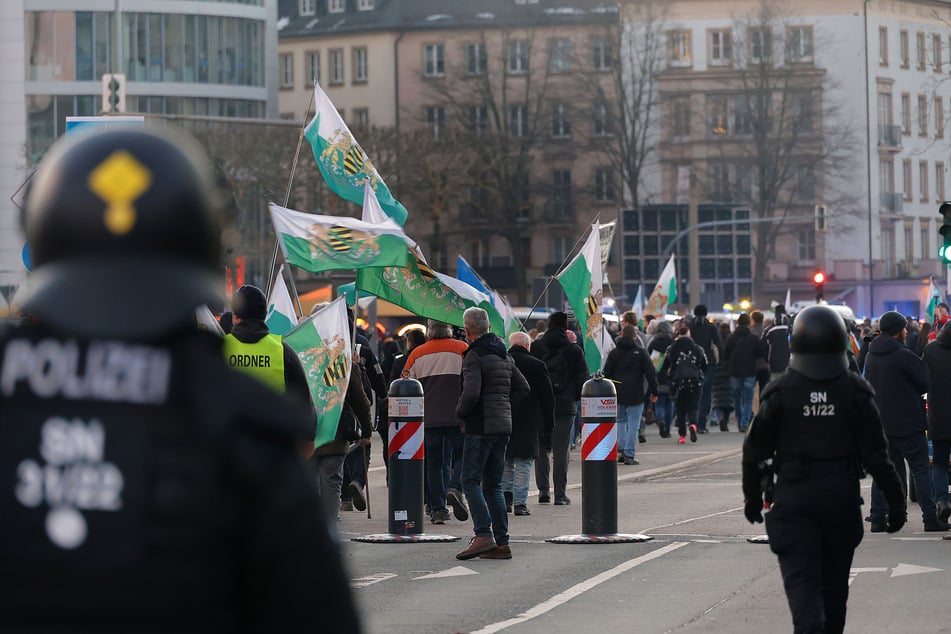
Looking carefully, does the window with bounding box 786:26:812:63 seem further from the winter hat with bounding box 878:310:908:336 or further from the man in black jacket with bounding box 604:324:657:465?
the winter hat with bounding box 878:310:908:336

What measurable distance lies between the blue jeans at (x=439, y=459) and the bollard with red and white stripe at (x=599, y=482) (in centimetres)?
193

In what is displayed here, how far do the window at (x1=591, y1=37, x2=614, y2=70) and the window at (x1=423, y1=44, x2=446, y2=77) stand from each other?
10.5 meters

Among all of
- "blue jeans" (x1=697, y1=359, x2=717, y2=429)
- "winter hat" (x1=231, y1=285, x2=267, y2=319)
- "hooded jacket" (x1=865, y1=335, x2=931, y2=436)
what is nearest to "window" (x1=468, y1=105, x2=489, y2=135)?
"blue jeans" (x1=697, y1=359, x2=717, y2=429)

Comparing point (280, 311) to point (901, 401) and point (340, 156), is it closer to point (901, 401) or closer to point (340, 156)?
point (340, 156)

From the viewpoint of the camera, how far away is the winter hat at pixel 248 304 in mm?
10578

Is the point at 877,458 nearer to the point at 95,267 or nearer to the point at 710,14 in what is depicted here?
the point at 95,267

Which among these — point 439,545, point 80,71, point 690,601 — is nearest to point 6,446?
point 690,601

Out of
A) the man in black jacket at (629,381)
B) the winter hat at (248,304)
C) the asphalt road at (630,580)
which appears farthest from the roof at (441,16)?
the winter hat at (248,304)

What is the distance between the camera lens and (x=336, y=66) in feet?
327

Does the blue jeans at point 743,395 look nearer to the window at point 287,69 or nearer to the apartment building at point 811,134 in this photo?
the apartment building at point 811,134

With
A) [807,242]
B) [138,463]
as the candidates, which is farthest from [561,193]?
[138,463]

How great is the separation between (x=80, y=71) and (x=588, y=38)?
22.5 meters

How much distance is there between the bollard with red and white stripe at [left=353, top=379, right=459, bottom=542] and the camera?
1441 cm

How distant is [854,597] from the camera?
11.2 meters
